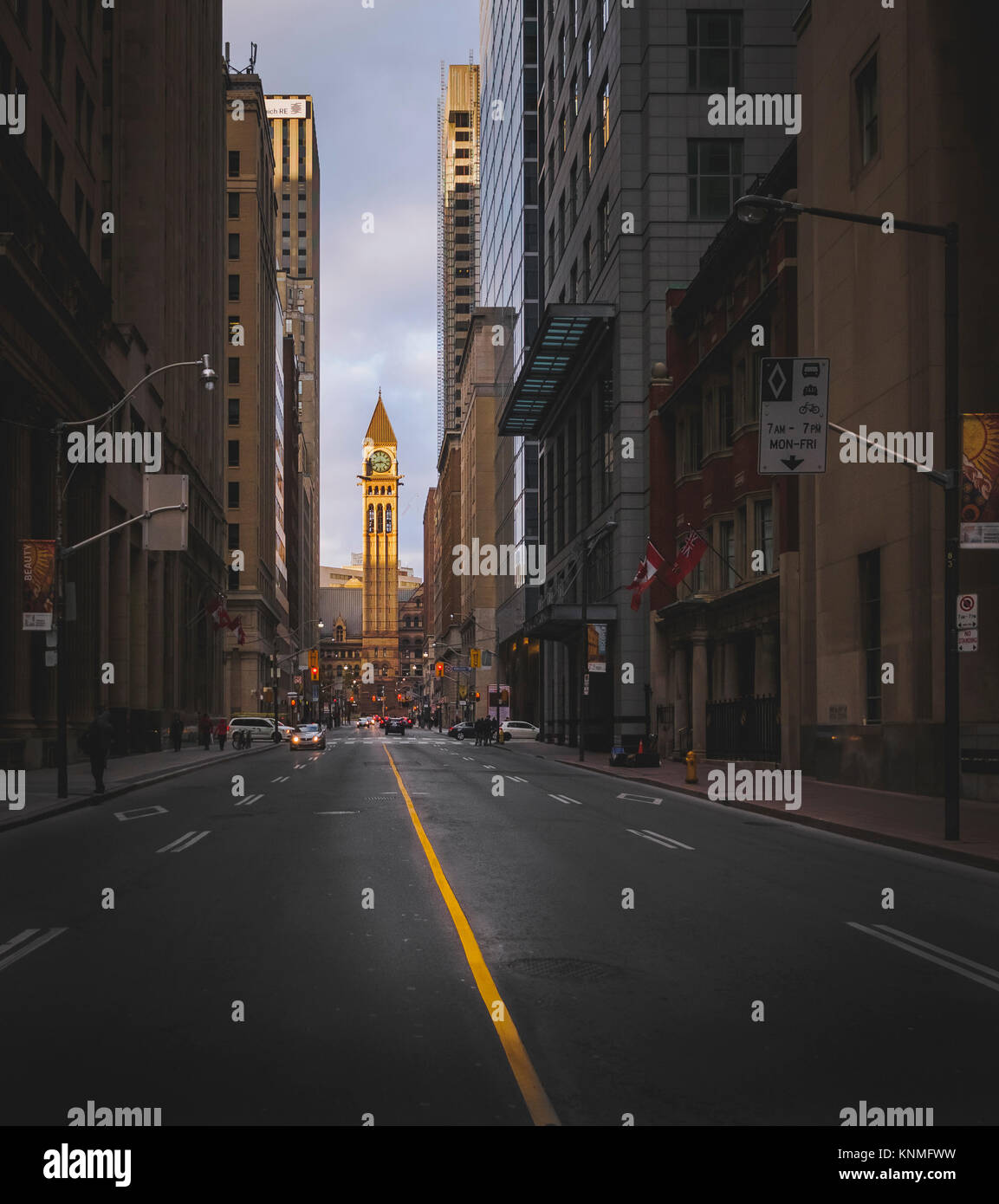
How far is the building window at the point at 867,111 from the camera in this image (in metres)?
28.7

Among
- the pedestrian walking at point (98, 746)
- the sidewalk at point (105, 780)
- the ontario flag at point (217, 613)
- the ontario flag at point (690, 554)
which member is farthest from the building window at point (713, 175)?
the pedestrian walking at point (98, 746)

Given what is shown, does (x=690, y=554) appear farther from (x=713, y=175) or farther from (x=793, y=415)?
(x=713, y=175)

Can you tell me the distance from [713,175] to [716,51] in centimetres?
517

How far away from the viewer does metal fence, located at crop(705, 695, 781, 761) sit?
36156 millimetres

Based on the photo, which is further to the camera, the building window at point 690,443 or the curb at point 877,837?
the building window at point 690,443

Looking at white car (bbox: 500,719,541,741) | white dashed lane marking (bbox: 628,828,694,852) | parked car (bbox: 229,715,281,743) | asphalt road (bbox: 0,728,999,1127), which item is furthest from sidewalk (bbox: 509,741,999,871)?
white car (bbox: 500,719,541,741)

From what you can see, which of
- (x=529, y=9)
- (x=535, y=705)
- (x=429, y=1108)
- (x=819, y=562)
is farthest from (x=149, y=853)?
(x=529, y=9)

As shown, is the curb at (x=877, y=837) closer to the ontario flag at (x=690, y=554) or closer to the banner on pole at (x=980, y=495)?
the banner on pole at (x=980, y=495)

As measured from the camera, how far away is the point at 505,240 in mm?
102500

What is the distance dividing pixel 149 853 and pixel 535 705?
75.3 metres

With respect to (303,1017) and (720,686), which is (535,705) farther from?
(303,1017)

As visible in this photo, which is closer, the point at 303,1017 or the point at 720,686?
the point at 303,1017

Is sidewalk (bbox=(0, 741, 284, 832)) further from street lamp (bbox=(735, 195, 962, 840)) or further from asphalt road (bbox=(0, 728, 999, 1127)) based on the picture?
street lamp (bbox=(735, 195, 962, 840))

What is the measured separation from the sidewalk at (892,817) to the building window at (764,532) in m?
7.94
